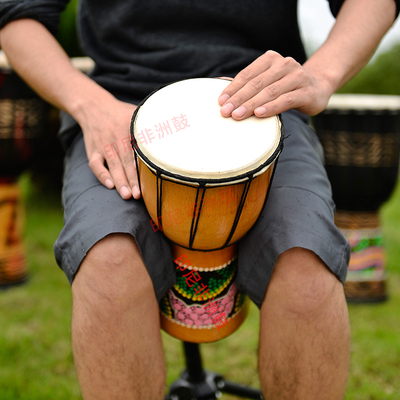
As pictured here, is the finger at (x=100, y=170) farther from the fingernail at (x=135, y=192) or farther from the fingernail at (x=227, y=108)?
the fingernail at (x=227, y=108)

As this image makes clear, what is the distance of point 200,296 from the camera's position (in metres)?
0.89

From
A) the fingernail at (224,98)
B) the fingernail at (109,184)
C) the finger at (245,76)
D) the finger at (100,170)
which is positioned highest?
the finger at (245,76)

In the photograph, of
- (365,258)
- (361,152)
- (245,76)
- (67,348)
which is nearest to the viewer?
(245,76)

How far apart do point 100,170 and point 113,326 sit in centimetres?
32

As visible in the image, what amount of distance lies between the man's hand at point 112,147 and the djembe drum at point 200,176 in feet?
0.14

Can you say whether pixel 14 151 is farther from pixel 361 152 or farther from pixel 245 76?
pixel 361 152

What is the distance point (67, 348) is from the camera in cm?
156

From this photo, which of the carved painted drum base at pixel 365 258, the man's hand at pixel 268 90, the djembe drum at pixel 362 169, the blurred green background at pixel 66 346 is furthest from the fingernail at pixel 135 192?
the carved painted drum base at pixel 365 258

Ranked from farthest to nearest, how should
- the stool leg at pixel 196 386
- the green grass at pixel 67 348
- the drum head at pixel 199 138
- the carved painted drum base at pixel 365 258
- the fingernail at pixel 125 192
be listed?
the carved painted drum base at pixel 365 258 → the green grass at pixel 67 348 → the stool leg at pixel 196 386 → the fingernail at pixel 125 192 → the drum head at pixel 199 138

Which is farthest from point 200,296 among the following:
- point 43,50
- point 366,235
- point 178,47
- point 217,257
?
point 366,235

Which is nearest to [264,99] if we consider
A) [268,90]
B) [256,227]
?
[268,90]

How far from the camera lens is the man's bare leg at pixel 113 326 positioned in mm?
738

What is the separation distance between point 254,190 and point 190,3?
20.2 inches

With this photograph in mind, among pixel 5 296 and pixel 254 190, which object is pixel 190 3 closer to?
pixel 254 190
